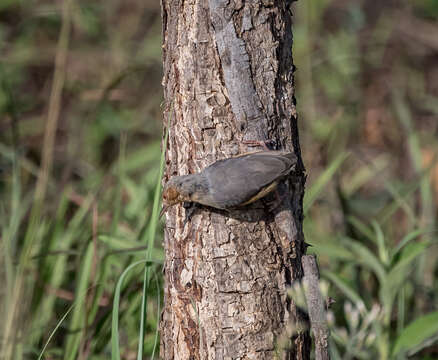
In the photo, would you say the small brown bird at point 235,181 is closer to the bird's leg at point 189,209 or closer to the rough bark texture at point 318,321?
the bird's leg at point 189,209

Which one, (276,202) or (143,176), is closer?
(276,202)

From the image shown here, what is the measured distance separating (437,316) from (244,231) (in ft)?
3.82

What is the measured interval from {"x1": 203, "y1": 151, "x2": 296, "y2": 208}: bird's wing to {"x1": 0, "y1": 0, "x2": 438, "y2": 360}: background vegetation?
31cm

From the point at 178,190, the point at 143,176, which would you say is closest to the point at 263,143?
the point at 178,190

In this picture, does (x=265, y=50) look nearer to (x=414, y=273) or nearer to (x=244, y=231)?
(x=244, y=231)

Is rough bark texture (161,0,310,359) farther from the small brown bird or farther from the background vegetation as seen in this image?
the background vegetation

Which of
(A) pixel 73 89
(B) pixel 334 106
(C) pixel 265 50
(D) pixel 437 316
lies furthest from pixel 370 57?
(C) pixel 265 50

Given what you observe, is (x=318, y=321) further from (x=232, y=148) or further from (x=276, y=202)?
(x=232, y=148)

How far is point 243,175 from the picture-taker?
1.89 metres

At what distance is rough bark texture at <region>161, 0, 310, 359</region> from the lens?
190 cm

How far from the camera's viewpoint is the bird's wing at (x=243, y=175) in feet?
6.08

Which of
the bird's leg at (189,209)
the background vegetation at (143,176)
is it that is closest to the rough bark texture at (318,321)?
the background vegetation at (143,176)

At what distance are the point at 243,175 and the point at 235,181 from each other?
0.05 metres

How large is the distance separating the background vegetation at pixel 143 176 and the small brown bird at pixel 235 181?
0.24 m
